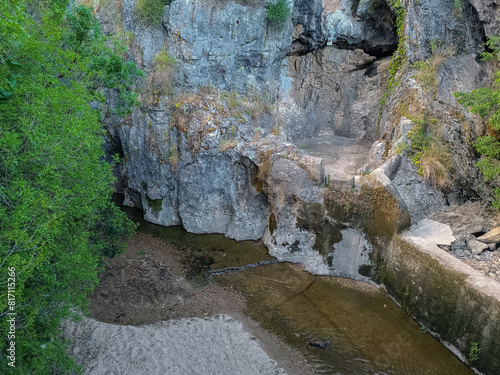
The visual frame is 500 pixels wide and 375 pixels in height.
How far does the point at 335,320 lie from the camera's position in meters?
9.34

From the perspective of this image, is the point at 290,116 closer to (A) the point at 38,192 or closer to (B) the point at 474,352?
(B) the point at 474,352

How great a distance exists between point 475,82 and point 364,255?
8.16 m

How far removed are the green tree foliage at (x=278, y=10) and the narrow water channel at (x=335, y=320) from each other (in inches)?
384

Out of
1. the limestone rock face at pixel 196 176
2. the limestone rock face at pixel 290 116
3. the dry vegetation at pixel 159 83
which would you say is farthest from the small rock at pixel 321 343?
the dry vegetation at pixel 159 83

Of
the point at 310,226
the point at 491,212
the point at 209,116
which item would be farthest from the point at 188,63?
the point at 491,212

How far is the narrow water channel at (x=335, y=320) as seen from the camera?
8.08 m

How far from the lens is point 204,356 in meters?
7.63

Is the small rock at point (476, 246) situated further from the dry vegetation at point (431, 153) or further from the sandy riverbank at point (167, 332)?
the sandy riverbank at point (167, 332)

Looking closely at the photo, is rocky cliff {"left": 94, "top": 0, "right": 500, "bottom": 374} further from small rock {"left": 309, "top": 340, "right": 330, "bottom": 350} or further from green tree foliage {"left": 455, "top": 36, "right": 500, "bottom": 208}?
small rock {"left": 309, "top": 340, "right": 330, "bottom": 350}

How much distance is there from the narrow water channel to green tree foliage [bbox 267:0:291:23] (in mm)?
9757

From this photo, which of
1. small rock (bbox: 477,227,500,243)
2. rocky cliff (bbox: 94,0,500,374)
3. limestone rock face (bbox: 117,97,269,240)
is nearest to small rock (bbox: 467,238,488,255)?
rocky cliff (bbox: 94,0,500,374)

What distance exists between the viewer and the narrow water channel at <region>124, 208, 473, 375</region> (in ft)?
26.5

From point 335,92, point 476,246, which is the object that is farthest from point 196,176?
point 476,246

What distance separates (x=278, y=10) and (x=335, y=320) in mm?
12202
